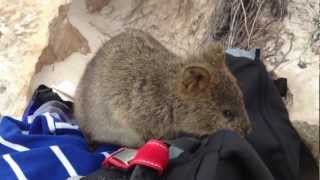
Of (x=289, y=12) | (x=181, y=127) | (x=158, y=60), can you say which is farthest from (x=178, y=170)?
(x=289, y=12)

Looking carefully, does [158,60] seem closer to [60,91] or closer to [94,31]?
[60,91]

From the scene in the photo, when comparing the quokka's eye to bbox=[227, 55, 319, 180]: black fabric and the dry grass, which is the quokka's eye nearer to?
bbox=[227, 55, 319, 180]: black fabric

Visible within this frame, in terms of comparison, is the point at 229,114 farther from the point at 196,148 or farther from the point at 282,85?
the point at 196,148

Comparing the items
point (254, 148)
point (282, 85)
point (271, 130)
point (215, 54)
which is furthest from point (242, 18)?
point (254, 148)

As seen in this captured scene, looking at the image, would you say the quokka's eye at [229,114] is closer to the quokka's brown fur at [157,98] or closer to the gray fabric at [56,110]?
the quokka's brown fur at [157,98]

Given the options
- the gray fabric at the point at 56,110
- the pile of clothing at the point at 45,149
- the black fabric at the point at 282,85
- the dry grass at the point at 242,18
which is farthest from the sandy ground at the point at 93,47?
the pile of clothing at the point at 45,149

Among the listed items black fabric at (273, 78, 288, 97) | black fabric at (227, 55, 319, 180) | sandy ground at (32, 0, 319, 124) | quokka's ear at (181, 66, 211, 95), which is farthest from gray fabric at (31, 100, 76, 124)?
black fabric at (273, 78, 288, 97)
